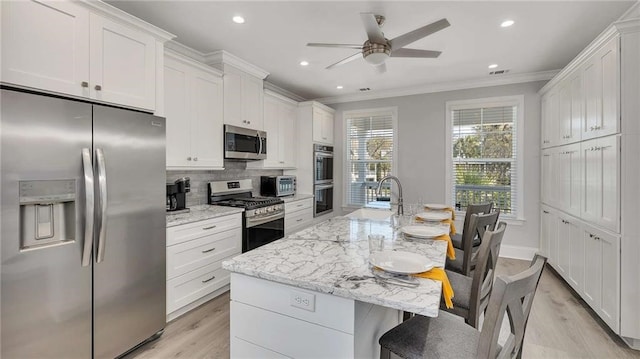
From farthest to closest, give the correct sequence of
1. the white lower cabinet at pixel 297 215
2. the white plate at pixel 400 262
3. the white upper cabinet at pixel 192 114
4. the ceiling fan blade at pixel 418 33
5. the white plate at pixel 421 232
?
the white lower cabinet at pixel 297 215, the white upper cabinet at pixel 192 114, the ceiling fan blade at pixel 418 33, the white plate at pixel 421 232, the white plate at pixel 400 262

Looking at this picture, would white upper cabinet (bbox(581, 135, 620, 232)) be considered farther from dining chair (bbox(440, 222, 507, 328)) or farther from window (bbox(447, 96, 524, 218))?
window (bbox(447, 96, 524, 218))

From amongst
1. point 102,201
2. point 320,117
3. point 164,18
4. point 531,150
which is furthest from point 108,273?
point 531,150

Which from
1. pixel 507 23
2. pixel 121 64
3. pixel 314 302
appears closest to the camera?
pixel 314 302

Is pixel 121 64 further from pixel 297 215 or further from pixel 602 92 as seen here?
pixel 602 92

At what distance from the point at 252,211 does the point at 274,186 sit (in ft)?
3.52

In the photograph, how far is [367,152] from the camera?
5320mm

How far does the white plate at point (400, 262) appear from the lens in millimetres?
1220

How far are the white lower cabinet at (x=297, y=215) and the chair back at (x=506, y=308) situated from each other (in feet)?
10.2

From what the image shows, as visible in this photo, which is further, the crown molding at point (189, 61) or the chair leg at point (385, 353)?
the crown molding at point (189, 61)

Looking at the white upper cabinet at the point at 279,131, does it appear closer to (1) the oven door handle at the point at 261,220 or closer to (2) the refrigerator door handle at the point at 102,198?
(1) the oven door handle at the point at 261,220

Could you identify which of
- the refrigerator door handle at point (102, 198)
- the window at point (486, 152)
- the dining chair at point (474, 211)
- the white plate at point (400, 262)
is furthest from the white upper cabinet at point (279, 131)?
the white plate at point (400, 262)

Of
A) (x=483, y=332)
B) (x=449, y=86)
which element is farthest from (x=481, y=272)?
(x=449, y=86)

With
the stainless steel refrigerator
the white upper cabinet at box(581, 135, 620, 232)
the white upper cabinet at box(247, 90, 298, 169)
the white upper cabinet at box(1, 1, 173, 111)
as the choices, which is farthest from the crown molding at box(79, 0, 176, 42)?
the white upper cabinet at box(581, 135, 620, 232)

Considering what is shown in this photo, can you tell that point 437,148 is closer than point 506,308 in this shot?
No
